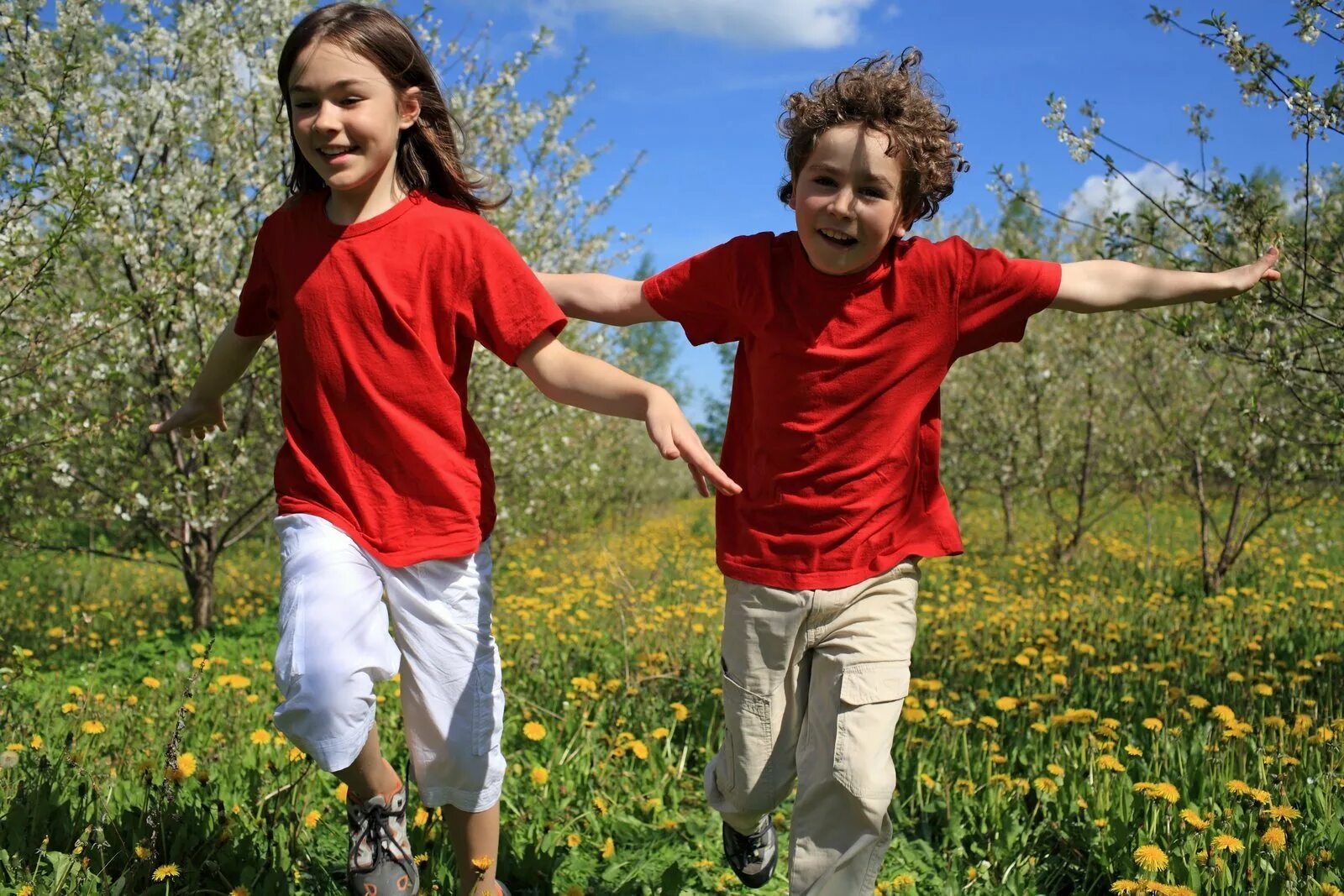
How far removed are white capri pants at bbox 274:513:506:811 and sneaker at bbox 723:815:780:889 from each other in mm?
664

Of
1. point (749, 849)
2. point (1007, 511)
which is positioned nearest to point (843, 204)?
point (749, 849)

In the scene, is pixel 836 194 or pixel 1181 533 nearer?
pixel 836 194

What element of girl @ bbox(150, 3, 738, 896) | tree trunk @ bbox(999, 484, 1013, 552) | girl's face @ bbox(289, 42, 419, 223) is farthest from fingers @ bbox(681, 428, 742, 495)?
tree trunk @ bbox(999, 484, 1013, 552)

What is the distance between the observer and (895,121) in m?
2.52

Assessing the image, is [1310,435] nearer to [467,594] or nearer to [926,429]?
[926,429]

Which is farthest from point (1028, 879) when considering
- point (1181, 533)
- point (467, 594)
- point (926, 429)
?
point (1181, 533)

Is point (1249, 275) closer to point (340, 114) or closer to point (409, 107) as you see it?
point (409, 107)

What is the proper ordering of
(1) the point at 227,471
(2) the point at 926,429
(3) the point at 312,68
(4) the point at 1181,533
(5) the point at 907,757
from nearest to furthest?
1. (3) the point at 312,68
2. (2) the point at 926,429
3. (5) the point at 907,757
4. (1) the point at 227,471
5. (4) the point at 1181,533

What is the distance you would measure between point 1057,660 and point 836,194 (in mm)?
2621

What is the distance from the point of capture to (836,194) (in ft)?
7.94

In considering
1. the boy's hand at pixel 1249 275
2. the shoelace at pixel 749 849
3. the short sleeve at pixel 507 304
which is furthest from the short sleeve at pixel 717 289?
the shoelace at pixel 749 849

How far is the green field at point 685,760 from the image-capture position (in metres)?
2.54

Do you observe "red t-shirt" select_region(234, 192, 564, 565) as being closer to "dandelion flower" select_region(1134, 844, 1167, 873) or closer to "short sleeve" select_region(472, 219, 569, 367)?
"short sleeve" select_region(472, 219, 569, 367)

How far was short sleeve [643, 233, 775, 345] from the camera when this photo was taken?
102 inches
